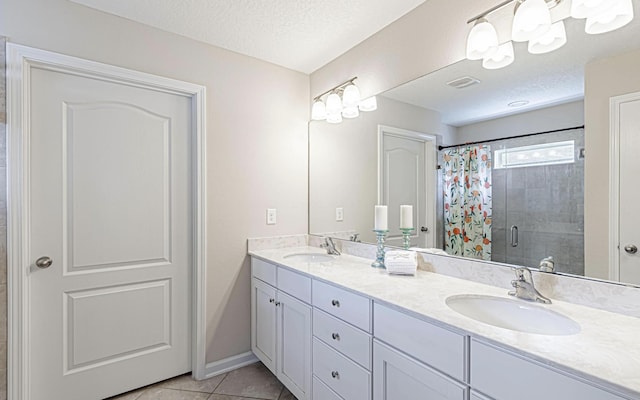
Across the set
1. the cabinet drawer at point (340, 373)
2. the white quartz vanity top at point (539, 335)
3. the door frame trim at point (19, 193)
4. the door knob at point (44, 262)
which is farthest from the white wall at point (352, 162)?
the door knob at point (44, 262)

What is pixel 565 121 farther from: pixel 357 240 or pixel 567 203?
pixel 357 240

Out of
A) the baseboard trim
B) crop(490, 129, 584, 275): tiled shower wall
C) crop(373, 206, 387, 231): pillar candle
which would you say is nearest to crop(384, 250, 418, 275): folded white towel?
crop(373, 206, 387, 231): pillar candle

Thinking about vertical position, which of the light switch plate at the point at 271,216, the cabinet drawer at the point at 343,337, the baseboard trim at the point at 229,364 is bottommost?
the baseboard trim at the point at 229,364

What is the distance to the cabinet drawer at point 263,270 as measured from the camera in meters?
1.98

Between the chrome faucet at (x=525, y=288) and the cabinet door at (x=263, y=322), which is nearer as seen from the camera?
the chrome faucet at (x=525, y=288)

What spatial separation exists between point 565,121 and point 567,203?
1.09 ft

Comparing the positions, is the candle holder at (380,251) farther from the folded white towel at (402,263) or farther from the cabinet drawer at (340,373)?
the cabinet drawer at (340,373)

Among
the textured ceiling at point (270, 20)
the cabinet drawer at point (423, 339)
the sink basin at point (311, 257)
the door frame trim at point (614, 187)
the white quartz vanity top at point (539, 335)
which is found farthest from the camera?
the sink basin at point (311, 257)

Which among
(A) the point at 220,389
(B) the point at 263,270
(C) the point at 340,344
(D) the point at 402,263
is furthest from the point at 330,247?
(A) the point at 220,389

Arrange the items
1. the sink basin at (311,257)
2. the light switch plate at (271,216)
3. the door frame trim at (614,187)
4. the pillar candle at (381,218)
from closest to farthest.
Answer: the door frame trim at (614,187) → the pillar candle at (381,218) → the sink basin at (311,257) → the light switch plate at (271,216)

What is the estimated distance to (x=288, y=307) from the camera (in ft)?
5.93

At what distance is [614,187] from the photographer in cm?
109

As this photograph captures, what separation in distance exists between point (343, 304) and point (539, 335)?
0.76 meters

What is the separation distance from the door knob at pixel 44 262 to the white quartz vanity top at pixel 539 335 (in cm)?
138
